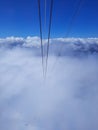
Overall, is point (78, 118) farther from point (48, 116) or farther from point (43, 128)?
point (43, 128)

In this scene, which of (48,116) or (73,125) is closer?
(73,125)

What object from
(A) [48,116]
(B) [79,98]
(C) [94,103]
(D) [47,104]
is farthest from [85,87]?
(A) [48,116]

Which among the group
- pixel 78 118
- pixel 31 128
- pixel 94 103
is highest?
pixel 94 103

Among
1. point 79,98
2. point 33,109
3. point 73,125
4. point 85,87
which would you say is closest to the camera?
point 73,125

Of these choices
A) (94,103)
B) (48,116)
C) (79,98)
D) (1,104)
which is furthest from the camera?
(79,98)

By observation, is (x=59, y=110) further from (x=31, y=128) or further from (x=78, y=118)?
(x=31, y=128)

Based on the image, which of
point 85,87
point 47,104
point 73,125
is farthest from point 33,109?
point 85,87

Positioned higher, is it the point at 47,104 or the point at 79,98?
the point at 79,98

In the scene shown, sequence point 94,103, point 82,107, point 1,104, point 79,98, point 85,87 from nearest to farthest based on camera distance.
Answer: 1. point 1,104
2. point 82,107
3. point 94,103
4. point 79,98
5. point 85,87

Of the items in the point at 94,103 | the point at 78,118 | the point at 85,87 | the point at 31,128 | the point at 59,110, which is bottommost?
the point at 31,128
